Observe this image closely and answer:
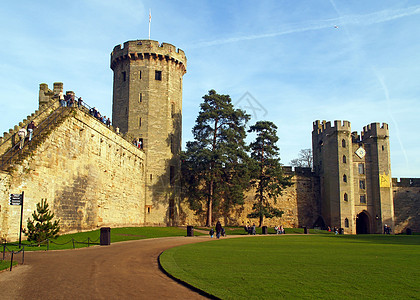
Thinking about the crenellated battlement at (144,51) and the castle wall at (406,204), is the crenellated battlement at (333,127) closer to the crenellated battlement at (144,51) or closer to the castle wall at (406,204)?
the castle wall at (406,204)

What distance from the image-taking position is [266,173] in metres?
47.0

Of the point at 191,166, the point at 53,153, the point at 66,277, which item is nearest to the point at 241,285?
the point at 66,277

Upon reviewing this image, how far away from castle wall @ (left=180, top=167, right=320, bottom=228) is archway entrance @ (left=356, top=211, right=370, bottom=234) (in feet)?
19.5

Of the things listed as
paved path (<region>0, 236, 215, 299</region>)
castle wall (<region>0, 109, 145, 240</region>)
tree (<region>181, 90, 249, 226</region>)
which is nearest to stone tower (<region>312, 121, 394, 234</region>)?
tree (<region>181, 90, 249, 226</region>)

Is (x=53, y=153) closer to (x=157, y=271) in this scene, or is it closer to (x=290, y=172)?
(x=157, y=271)

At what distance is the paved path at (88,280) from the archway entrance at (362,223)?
4433 cm

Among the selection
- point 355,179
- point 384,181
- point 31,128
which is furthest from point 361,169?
point 31,128

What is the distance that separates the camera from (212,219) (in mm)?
47656

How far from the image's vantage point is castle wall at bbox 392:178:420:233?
53906 millimetres

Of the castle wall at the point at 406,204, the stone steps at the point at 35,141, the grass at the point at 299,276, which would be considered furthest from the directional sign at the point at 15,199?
the castle wall at the point at 406,204

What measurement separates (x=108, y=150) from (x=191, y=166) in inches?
499

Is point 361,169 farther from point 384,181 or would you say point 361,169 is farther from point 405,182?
point 405,182

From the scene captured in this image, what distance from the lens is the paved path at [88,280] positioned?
355 inches

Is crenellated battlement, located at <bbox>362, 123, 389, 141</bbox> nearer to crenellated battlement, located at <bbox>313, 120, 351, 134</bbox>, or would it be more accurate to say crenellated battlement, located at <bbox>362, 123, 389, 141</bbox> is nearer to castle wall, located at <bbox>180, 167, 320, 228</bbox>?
crenellated battlement, located at <bbox>313, 120, 351, 134</bbox>
